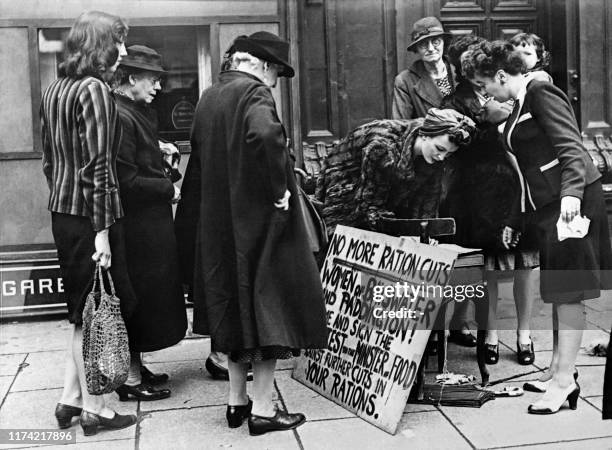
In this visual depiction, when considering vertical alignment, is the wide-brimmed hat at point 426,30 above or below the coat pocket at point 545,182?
above

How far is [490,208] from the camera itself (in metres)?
5.08

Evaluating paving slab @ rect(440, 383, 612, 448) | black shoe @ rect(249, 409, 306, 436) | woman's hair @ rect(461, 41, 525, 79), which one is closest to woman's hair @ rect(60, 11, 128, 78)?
black shoe @ rect(249, 409, 306, 436)

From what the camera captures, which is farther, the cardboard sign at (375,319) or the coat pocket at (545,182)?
the coat pocket at (545,182)

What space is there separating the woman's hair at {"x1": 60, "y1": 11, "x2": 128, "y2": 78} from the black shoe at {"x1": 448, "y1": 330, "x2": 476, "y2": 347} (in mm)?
3012

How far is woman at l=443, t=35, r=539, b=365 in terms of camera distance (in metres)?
5.04

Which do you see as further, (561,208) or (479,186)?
(479,186)

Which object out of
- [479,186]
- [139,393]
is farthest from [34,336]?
[479,186]

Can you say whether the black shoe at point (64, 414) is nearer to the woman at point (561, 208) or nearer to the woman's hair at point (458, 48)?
the woman at point (561, 208)

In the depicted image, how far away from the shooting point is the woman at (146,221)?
4.44 metres

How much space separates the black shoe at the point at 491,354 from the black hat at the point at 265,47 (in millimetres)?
2303

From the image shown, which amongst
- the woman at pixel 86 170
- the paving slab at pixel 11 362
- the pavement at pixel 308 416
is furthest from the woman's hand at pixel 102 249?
the paving slab at pixel 11 362

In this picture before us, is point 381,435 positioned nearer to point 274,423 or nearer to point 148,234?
point 274,423

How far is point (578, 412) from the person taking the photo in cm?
419

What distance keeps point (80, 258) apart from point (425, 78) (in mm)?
2850
